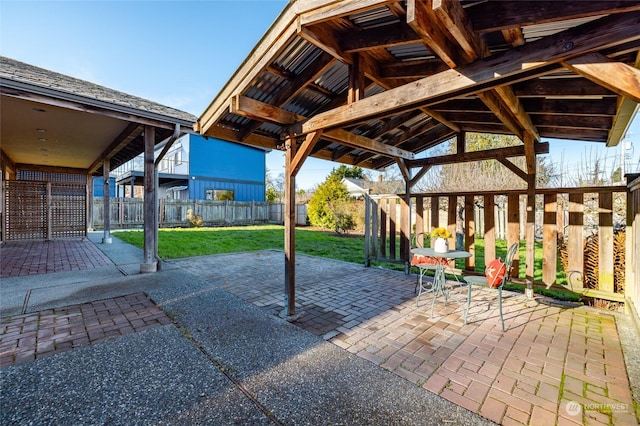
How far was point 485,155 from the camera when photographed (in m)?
4.62

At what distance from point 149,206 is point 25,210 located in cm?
724

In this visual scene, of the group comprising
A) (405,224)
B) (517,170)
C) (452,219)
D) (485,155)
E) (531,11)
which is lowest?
(405,224)

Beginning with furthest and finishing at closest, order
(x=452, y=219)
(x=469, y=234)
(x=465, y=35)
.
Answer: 1. (x=452, y=219)
2. (x=469, y=234)
3. (x=465, y=35)

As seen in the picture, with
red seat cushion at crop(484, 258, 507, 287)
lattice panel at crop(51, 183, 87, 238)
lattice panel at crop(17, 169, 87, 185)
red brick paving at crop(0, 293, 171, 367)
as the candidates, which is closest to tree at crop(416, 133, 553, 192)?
red seat cushion at crop(484, 258, 507, 287)

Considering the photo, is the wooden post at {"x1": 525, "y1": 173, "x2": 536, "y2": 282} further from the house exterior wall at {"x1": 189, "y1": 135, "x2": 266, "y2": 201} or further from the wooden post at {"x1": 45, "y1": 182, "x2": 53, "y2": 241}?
the house exterior wall at {"x1": 189, "y1": 135, "x2": 266, "y2": 201}

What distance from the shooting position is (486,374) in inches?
89.0

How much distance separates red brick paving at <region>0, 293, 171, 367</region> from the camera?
257 centimetres

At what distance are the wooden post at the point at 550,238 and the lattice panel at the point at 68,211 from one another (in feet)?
44.0

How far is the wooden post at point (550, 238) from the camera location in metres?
4.07

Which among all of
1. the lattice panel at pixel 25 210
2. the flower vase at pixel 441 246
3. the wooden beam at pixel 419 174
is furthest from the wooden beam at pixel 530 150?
the lattice panel at pixel 25 210

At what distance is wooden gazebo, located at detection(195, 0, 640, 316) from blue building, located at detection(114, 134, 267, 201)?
14204mm

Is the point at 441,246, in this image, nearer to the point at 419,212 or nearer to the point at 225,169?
the point at 419,212

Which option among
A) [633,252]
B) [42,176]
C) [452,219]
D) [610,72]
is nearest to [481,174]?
[452,219]

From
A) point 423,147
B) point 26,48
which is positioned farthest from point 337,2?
point 26,48
